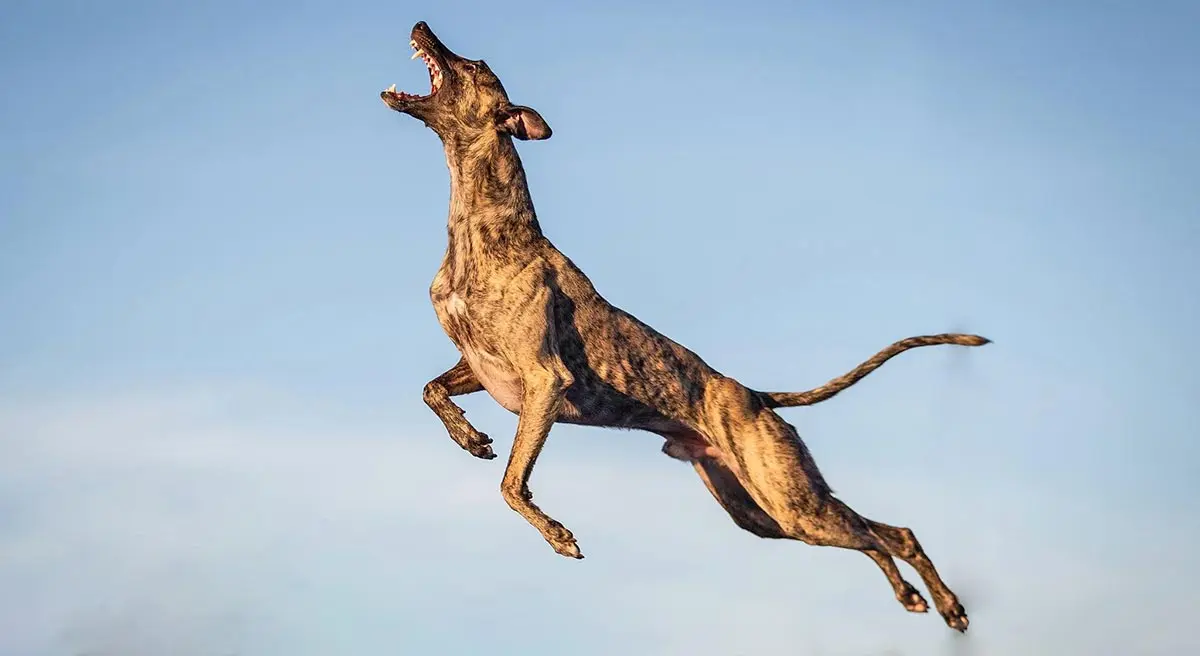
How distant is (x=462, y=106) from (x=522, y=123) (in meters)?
0.51

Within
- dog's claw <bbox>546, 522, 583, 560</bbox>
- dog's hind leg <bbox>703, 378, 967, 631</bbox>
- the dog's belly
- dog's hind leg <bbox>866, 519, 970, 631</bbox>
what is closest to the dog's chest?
the dog's belly

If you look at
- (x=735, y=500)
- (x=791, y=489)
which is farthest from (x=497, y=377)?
(x=791, y=489)

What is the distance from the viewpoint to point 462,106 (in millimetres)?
15164

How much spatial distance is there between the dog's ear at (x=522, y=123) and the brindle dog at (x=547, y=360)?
1cm

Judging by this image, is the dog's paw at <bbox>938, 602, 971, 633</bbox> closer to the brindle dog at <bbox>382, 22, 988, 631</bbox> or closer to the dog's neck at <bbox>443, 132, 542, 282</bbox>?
the brindle dog at <bbox>382, 22, 988, 631</bbox>

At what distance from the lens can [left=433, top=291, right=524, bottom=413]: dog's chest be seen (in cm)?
1489

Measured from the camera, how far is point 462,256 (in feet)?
49.5

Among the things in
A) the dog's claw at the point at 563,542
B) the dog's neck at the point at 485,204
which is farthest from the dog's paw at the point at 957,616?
the dog's neck at the point at 485,204

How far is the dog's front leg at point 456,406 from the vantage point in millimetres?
15203

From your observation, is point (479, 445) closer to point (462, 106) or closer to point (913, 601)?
point (462, 106)

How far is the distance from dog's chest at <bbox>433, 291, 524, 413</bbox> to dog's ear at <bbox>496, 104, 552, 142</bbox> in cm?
136

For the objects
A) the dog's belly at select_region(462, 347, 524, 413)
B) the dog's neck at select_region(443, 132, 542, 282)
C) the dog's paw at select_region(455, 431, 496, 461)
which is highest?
the dog's neck at select_region(443, 132, 542, 282)

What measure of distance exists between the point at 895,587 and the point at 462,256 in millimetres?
4406

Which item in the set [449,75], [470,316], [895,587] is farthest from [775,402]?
[449,75]
